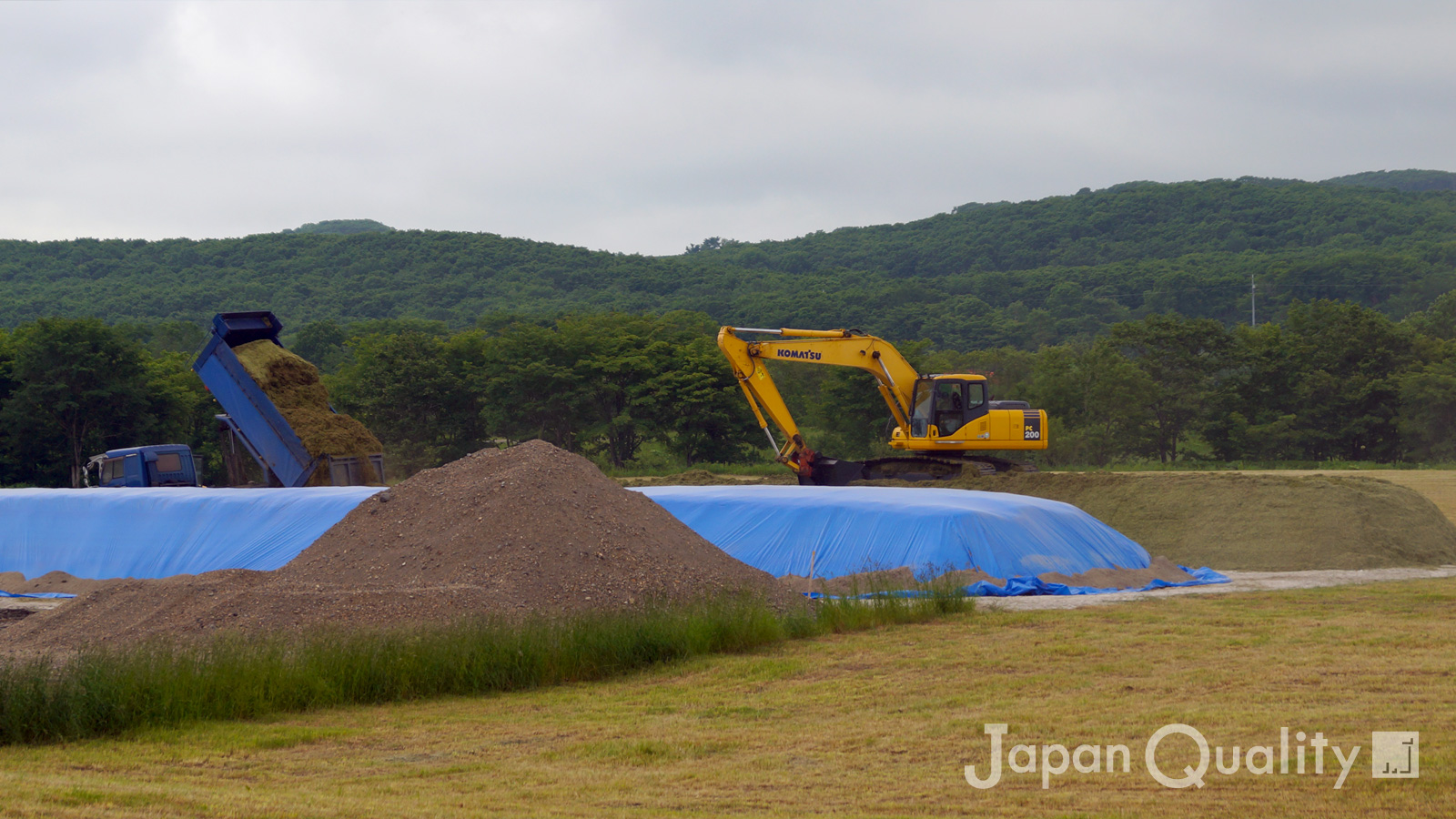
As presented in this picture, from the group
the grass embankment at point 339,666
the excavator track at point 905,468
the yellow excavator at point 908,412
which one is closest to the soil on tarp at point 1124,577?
the grass embankment at point 339,666

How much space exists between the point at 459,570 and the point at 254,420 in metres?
13.0

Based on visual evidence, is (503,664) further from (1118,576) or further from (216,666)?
(1118,576)

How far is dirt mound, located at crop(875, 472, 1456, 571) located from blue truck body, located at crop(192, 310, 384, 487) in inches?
610

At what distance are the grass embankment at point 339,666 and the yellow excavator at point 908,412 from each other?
1502 centimetres

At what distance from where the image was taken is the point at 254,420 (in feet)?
78.4

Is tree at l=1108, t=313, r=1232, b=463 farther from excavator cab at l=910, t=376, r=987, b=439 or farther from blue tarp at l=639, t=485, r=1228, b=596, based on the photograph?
blue tarp at l=639, t=485, r=1228, b=596

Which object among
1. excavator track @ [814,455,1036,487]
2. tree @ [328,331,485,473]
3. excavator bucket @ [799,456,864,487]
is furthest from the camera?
tree @ [328,331,485,473]

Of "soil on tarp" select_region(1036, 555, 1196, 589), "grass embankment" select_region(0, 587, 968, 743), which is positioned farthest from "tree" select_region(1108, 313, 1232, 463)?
"grass embankment" select_region(0, 587, 968, 743)

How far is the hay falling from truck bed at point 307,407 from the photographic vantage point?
23.9 meters

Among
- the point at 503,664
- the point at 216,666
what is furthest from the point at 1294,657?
the point at 216,666

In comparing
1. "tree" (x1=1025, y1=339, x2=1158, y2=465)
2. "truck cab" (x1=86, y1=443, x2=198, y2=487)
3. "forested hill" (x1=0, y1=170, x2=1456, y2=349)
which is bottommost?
"tree" (x1=1025, y1=339, x2=1158, y2=465)

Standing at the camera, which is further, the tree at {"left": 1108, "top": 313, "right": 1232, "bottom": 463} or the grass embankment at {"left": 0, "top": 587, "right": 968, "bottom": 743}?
the tree at {"left": 1108, "top": 313, "right": 1232, "bottom": 463}

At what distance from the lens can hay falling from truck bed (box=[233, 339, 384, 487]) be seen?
23.9 m

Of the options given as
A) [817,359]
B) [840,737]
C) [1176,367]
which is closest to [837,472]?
[817,359]
